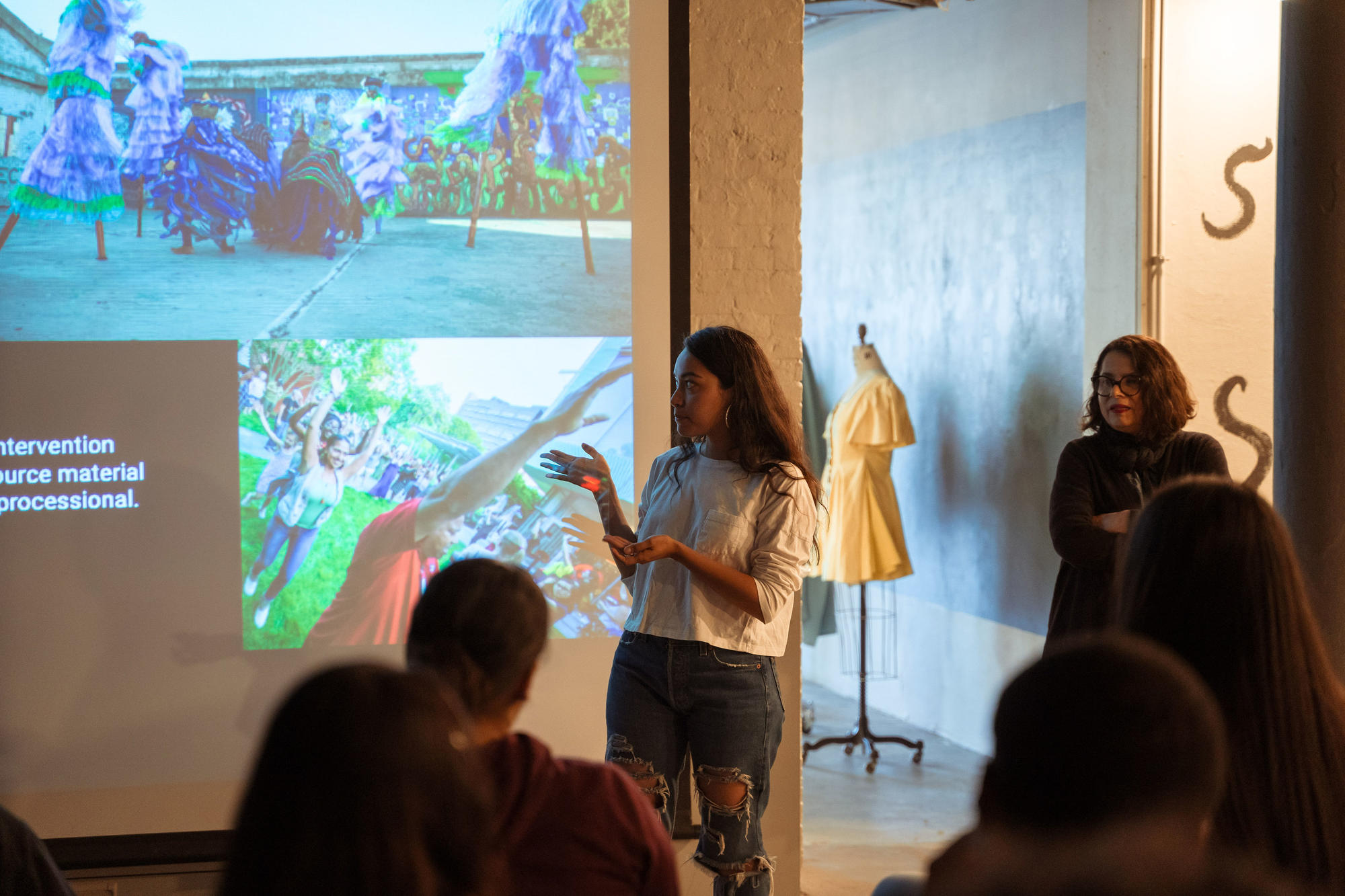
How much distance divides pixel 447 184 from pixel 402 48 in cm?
36

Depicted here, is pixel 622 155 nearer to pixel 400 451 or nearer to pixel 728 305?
pixel 728 305

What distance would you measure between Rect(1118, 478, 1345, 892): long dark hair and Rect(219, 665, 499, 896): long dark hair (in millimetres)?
778

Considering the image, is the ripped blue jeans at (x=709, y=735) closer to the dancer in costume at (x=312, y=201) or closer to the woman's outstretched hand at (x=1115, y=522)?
the woman's outstretched hand at (x=1115, y=522)

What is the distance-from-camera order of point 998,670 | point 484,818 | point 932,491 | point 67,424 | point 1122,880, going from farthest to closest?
point 932,491
point 998,670
point 67,424
point 484,818
point 1122,880

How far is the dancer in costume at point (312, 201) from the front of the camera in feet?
9.19

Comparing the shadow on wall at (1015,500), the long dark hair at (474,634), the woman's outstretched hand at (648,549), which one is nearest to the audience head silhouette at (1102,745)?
the long dark hair at (474,634)

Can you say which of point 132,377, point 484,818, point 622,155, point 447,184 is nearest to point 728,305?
point 622,155

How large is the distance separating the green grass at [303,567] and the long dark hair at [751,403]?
104 centimetres

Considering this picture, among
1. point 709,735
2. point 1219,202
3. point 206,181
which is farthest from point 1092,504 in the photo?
point 206,181

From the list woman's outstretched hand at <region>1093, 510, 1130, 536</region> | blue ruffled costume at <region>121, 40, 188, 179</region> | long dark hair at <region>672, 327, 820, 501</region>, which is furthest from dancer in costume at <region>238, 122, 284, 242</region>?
woman's outstretched hand at <region>1093, 510, 1130, 536</region>

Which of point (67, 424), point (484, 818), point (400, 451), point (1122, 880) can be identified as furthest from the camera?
point (400, 451)

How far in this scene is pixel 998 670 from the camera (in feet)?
15.4

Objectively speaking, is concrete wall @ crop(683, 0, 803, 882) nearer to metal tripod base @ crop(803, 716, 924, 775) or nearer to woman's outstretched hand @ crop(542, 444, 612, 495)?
woman's outstretched hand @ crop(542, 444, 612, 495)

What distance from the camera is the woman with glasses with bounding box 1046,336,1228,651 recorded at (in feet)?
8.13
